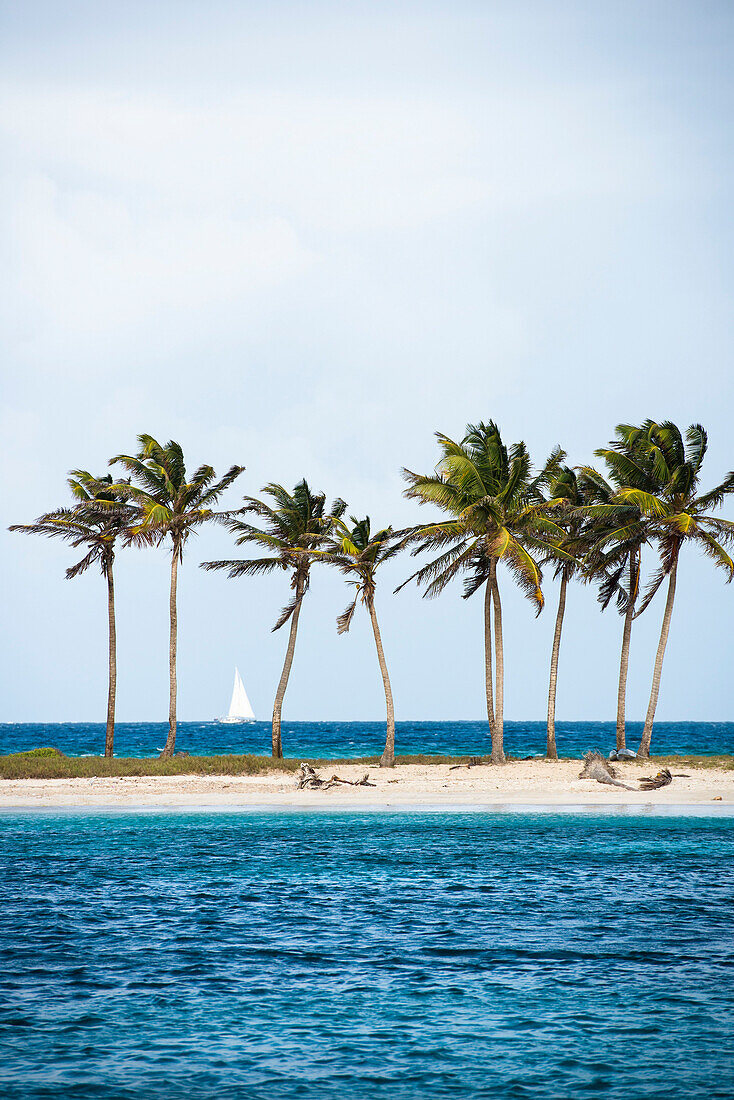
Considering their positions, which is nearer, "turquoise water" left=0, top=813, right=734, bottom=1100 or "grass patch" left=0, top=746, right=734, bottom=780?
"turquoise water" left=0, top=813, right=734, bottom=1100

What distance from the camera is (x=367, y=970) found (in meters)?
11.8

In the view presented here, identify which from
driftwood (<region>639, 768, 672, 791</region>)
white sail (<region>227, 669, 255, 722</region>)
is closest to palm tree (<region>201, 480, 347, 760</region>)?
driftwood (<region>639, 768, 672, 791</region>)

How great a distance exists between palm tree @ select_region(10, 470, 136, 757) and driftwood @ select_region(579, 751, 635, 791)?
64.1 ft

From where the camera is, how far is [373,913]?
14805 millimetres

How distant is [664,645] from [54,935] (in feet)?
93.4

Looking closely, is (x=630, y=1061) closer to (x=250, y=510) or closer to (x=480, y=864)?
(x=480, y=864)

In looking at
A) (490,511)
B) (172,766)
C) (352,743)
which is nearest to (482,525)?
(490,511)

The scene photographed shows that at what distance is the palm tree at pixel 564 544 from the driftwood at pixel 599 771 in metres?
A: 5.68

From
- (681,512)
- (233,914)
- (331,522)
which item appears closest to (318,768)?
(331,522)

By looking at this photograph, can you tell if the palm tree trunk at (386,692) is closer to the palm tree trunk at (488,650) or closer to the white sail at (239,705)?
the palm tree trunk at (488,650)

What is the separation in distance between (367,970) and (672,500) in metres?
28.7

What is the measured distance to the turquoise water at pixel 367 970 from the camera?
8.64m

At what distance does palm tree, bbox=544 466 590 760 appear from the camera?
39.2 meters

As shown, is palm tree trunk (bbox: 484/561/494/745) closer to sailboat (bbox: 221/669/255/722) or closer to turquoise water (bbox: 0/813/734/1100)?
turquoise water (bbox: 0/813/734/1100)
